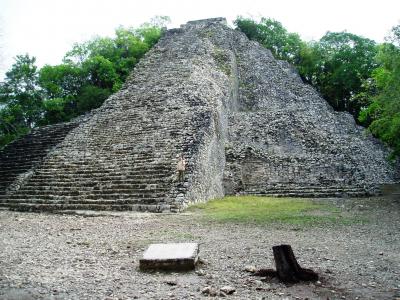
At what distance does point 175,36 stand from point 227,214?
18.6m

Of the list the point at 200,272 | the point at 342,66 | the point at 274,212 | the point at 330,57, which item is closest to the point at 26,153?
the point at 274,212

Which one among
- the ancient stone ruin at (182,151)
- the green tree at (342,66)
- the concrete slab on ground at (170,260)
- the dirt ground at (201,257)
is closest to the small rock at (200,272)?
the dirt ground at (201,257)

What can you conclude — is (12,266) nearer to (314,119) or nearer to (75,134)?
(75,134)

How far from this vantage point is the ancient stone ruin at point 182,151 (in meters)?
11.6

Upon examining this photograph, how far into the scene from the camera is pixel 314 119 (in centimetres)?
1827

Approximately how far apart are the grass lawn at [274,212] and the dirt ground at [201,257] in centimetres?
53

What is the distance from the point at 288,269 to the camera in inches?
167

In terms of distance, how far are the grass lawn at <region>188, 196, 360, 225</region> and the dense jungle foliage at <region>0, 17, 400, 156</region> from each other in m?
14.4

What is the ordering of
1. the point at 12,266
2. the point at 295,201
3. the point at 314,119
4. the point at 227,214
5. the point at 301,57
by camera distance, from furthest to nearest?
the point at 301,57, the point at 314,119, the point at 295,201, the point at 227,214, the point at 12,266

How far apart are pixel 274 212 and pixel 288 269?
5.49 metres

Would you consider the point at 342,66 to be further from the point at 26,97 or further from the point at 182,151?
the point at 26,97

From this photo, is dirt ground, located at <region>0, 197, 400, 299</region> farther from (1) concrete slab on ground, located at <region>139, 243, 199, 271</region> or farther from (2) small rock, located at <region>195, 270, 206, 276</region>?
(1) concrete slab on ground, located at <region>139, 243, 199, 271</region>

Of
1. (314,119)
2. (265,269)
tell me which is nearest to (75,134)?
(314,119)

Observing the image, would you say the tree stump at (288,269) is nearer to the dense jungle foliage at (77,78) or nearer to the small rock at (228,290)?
the small rock at (228,290)
